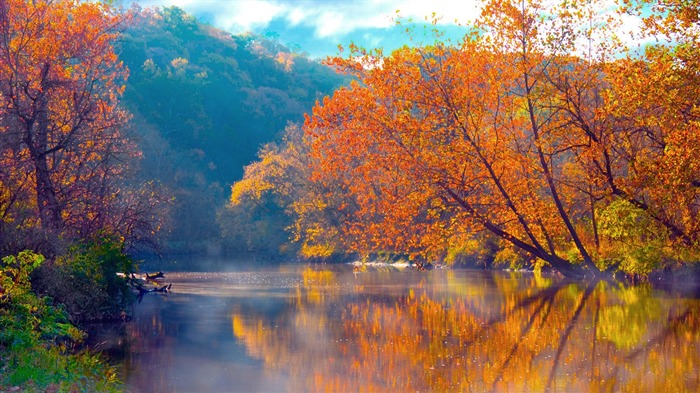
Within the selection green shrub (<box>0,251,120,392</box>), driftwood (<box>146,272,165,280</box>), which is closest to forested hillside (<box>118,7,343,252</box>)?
driftwood (<box>146,272,165,280</box>)

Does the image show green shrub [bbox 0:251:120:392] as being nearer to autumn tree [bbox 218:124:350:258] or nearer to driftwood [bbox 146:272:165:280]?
driftwood [bbox 146:272:165:280]

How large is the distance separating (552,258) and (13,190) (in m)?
22.2

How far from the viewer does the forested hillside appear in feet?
345

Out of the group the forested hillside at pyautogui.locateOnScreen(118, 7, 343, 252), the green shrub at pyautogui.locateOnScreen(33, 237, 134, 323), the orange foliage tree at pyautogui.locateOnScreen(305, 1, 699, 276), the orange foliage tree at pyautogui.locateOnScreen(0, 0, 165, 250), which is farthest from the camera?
the forested hillside at pyautogui.locateOnScreen(118, 7, 343, 252)

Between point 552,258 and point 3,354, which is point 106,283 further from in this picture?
point 552,258

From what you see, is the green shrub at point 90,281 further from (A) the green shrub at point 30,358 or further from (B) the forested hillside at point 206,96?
(B) the forested hillside at point 206,96

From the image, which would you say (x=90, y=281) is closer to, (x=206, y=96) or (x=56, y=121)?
(x=56, y=121)

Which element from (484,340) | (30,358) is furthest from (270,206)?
(30,358)

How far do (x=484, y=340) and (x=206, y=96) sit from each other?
356 ft

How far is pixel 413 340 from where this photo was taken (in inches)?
886

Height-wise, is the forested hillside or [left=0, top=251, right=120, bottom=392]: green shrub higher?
the forested hillside

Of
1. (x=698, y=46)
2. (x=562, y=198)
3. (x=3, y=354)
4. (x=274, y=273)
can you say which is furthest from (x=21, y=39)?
(x=274, y=273)

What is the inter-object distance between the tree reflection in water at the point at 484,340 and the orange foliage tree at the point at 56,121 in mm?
6811

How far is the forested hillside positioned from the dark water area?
187 feet
